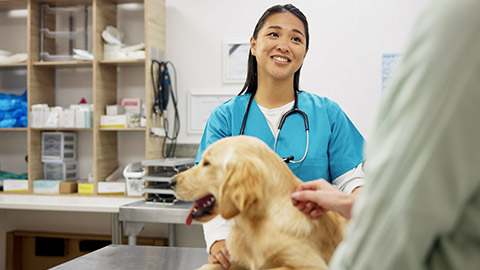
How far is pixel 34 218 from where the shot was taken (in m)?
4.05

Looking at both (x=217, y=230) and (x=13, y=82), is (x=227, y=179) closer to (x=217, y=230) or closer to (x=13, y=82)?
(x=217, y=230)

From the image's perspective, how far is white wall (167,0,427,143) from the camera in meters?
3.42

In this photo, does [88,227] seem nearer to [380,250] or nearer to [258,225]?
[258,225]

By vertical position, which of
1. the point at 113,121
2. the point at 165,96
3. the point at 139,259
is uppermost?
the point at 165,96

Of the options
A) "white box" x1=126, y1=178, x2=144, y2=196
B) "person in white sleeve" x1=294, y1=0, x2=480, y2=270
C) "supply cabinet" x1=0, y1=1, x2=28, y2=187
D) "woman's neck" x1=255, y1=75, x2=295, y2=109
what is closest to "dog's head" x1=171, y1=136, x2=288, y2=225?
"person in white sleeve" x1=294, y1=0, x2=480, y2=270

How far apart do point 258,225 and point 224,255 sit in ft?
0.64

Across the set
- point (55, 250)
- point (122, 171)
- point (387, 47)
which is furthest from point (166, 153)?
point (387, 47)

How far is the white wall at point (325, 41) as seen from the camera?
3.42 m

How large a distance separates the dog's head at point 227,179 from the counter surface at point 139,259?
0.81 m

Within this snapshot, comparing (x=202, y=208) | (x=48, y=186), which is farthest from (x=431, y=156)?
(x=48, y=186)

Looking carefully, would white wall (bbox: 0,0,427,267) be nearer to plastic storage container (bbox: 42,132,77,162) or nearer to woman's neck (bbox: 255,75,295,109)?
plastic storage container (bbox: 42,132,77,162)

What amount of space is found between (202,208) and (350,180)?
0.70 metres

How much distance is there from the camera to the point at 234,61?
3.64 metres

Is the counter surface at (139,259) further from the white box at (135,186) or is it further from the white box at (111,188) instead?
the white box at (111,188)
